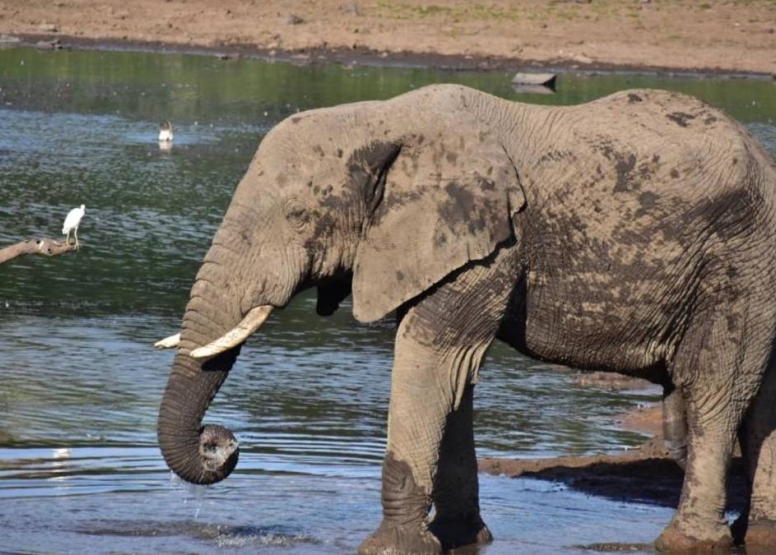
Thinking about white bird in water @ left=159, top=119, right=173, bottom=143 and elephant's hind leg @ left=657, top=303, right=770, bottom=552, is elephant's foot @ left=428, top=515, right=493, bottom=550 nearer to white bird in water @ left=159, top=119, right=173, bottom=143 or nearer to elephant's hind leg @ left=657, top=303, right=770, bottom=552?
elephant's hind leg @ left=657, top=303, right=770, bottom=552

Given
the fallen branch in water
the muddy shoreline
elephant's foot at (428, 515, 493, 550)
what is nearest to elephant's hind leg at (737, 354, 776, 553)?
elephant's foot at (428, 515, 493, 550)

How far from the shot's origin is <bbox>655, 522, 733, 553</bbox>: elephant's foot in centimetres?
806

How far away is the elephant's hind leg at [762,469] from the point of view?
821 cm

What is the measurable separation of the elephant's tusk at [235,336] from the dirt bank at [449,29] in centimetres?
2912

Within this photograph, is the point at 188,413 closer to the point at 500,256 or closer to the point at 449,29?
the point at 500,256

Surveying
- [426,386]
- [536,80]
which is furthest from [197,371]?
[536,80]

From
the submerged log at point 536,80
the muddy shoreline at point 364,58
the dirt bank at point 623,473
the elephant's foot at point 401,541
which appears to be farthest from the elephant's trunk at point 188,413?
the muddy shoreline at point 364,58

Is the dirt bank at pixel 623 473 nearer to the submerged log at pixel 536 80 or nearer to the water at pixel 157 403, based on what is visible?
the water at pixel 157 403

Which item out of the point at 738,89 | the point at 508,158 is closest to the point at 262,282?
the point at 508,158

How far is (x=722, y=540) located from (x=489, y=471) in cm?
179

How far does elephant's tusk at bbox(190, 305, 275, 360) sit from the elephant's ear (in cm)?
37

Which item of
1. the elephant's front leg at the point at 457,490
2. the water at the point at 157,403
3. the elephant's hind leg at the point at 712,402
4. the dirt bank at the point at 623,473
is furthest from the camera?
the dirt bank at the point at 623,473

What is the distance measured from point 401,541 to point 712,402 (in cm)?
142

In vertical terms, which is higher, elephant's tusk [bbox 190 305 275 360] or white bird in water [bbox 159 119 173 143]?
elephant's tusk [bbox 190 305 275 360]
